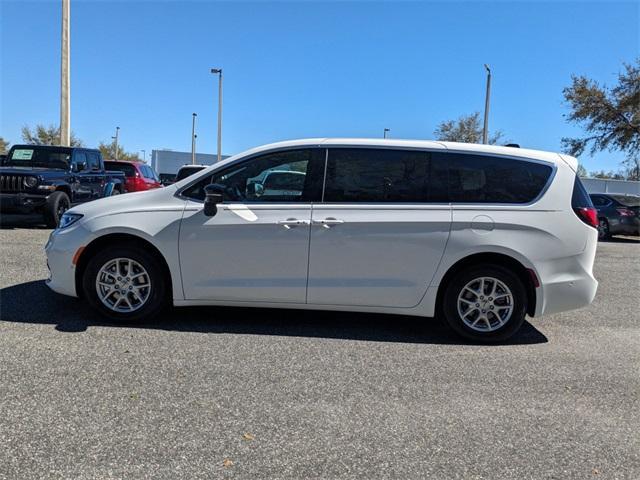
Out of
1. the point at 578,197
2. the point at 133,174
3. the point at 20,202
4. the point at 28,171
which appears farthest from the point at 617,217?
the point at 20,202

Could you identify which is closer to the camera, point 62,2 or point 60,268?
point 60,268

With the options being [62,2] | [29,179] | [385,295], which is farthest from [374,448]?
[62,2]

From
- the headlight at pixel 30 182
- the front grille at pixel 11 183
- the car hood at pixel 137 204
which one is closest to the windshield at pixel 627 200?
the car hood at pixel 137 204

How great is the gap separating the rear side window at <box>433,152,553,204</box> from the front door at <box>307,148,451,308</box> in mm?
136

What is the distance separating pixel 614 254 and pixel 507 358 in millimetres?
9094

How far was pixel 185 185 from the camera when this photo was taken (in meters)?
5.18

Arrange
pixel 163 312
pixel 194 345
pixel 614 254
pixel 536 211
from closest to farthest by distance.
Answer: pixel 194 345 → pixel 536 211 → pixel 163 312 → pixel 614 254

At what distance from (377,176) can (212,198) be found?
4.94ft

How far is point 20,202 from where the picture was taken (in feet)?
36.8

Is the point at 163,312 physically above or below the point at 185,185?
below

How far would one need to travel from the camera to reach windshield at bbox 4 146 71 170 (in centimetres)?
1270

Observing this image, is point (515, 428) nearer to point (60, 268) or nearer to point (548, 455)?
point (548, 455)

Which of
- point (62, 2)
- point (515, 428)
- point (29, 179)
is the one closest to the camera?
point (515, 428)

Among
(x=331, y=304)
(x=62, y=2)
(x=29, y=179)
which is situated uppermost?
(x=62, y=2)
